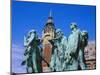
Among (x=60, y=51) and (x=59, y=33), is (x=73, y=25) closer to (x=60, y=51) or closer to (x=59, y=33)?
(x=59, y=33)

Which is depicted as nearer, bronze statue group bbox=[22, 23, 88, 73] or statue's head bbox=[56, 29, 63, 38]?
bronze statue group bbox=[22, 23, 88, 73]

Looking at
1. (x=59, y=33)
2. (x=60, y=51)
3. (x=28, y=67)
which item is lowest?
(x=28, y=67)

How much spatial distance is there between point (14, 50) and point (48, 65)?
0.39m

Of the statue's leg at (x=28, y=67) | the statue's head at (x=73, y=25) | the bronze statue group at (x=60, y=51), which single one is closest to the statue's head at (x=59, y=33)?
the bronze statue group at (x=60, y=51)

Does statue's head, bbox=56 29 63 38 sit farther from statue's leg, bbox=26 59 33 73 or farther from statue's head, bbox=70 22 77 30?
statue's leg, bbox=26 59 33 73

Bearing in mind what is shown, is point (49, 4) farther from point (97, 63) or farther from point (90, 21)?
point (97, 63)

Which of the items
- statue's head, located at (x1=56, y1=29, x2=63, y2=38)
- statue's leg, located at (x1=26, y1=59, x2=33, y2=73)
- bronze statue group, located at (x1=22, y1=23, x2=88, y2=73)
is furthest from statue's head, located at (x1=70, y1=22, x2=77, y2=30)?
statue's leg, located at (x1=26, y1=59, x2=33, y2=73)

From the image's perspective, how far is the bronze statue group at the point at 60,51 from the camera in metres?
2.51

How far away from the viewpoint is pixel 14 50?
95.3 inches

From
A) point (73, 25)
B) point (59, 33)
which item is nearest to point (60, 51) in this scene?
point (59, 33)

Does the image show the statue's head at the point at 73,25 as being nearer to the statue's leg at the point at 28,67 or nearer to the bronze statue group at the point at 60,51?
the bronze statue group at the point at 60,51

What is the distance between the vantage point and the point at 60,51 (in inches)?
103

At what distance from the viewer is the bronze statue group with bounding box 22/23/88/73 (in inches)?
98.7

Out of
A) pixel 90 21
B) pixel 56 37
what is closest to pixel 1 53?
pixel 56 37
